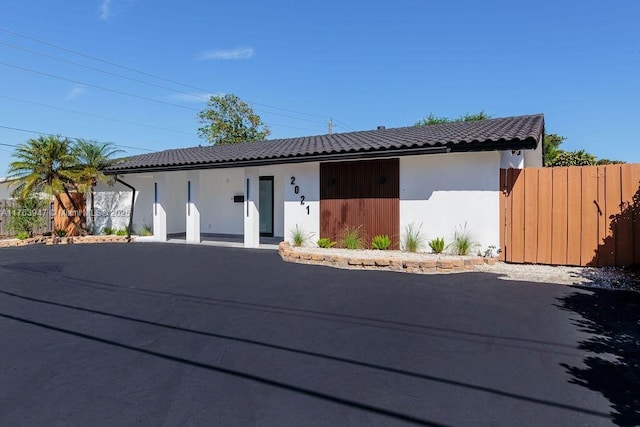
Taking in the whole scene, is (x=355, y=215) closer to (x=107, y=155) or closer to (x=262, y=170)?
(x=262, y=170)

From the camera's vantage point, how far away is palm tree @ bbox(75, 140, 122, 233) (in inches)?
606

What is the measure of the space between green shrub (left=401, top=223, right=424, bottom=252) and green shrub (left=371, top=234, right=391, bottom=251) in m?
0.40

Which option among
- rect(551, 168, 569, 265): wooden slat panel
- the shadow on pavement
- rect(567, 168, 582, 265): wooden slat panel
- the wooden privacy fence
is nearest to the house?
the wooden privacy fence

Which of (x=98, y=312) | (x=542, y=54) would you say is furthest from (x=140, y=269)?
(x=542, y=54)

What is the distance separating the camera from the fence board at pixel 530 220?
330 inches

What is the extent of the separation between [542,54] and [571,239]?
11190 millimetres

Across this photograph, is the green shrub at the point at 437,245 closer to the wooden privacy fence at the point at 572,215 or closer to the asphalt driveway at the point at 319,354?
the wooden privacy fence at the point at 572,215

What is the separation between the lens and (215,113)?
3538cm

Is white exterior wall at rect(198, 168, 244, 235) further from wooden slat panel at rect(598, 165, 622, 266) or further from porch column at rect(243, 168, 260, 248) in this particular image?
wooden slat panel at rect(598, 165, 622, 266)

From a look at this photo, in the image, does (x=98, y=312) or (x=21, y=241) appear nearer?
(x=98, y=312)

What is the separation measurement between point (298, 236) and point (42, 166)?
35.3 feet

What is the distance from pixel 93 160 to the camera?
15.9m

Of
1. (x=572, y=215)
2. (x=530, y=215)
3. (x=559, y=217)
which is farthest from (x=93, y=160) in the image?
(x=572, y=215)

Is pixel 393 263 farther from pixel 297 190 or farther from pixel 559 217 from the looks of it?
pixel 297 190
